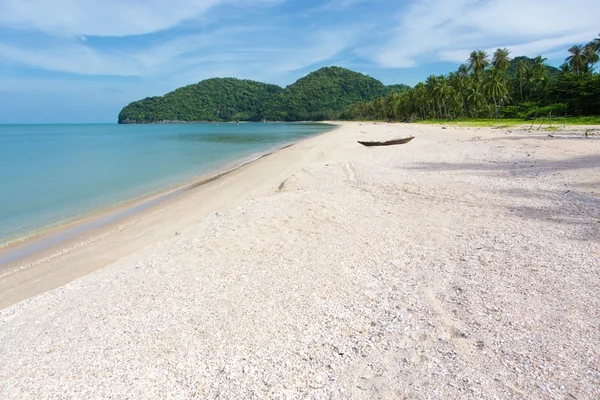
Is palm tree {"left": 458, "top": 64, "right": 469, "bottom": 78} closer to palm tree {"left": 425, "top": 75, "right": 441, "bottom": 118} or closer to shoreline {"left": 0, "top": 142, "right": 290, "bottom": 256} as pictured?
palm tree {"left": 425, "top": 75, "right": 441, "bottom": 118}

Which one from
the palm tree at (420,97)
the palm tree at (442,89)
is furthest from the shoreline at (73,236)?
the palm tree at (420,97)

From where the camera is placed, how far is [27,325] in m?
5.03

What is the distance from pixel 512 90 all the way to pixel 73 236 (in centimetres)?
7581

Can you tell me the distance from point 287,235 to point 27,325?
4.20m

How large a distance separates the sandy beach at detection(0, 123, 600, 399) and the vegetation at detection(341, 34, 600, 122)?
163 ft

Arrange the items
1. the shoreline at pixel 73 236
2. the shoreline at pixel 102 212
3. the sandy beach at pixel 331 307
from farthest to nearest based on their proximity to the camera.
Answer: the shoreline at pixel 102 212
the shoreline at pixel 73 236
the sandy beach at pixel 331 307

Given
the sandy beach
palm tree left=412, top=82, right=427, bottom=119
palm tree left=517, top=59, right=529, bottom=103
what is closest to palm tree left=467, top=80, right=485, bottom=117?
palm tree left=517, top=59, right=529, bottom=103

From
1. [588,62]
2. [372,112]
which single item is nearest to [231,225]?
[588,62]

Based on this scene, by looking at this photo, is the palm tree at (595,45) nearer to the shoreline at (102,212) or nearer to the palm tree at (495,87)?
the palm tree at (495,87)

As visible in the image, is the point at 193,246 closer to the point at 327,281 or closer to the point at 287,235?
the point at 287,235

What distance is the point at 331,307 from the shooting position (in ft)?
14.4

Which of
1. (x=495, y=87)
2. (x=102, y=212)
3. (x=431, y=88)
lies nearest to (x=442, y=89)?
(x=431, y=88)

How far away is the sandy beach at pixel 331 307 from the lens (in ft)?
10.6

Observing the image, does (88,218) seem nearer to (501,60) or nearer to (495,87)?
(495,87)
